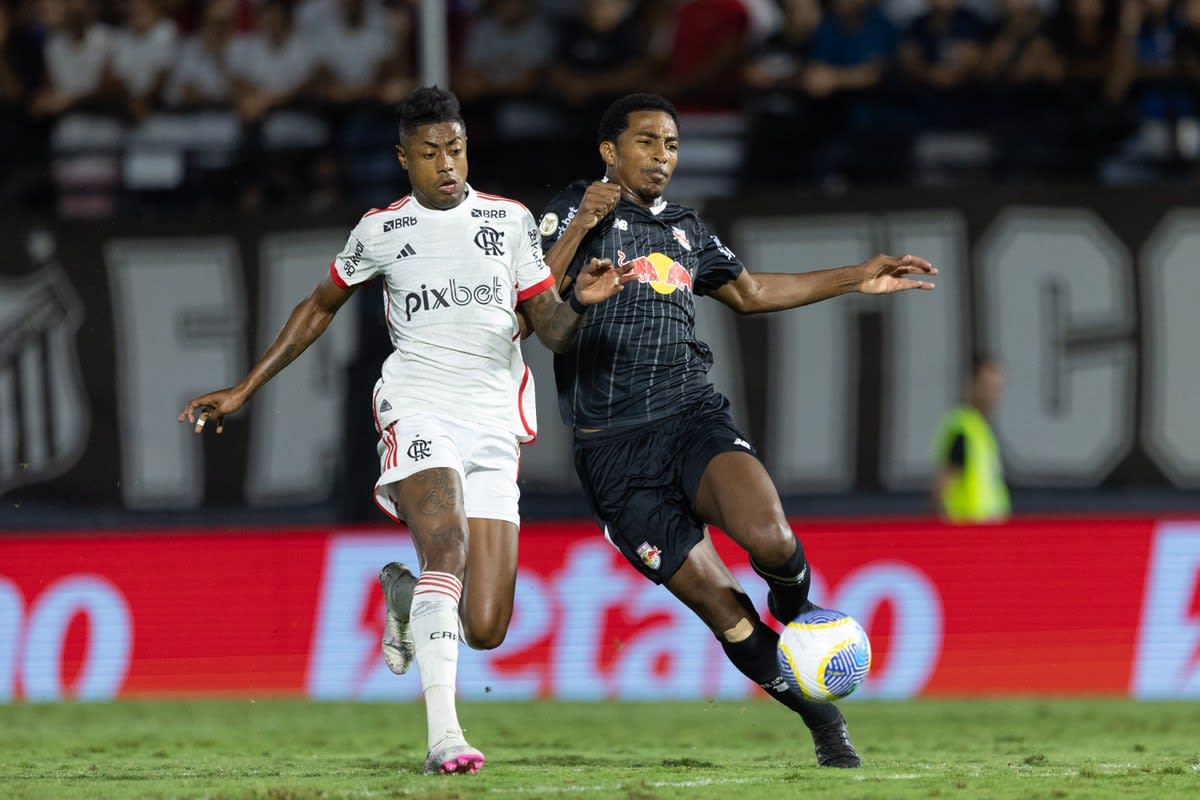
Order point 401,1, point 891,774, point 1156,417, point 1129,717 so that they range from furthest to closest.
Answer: point 401,1 → point 1156,417 → point 1129,717 → point 891,774

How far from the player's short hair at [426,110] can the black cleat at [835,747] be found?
288cm

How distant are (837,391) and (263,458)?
14.9 ft

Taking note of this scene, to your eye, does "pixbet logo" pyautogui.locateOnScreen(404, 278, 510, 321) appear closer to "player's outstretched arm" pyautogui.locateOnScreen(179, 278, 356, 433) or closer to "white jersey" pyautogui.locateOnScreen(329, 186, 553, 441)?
"white jersey" pyautogui.locateOnScreen(329, 186, 553, 441)

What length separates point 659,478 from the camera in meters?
7.21

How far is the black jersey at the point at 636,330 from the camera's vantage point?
24.0 feet

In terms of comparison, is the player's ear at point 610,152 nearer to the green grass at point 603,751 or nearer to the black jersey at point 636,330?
the black jersey at point 636,330

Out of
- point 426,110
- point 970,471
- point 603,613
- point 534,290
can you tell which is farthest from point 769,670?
point 970,471

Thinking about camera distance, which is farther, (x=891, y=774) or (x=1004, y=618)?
(x=1004, y=618)

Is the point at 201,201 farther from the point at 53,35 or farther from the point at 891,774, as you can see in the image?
the point at 891,774

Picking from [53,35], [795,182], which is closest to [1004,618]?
[795,182]

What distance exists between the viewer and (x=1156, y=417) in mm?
13422

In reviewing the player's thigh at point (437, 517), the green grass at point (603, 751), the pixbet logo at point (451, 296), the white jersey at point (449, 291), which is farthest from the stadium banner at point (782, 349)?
the player's thigh at point (437, 517)

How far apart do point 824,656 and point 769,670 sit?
0.41 metres

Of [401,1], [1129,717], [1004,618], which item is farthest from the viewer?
[401,1]
